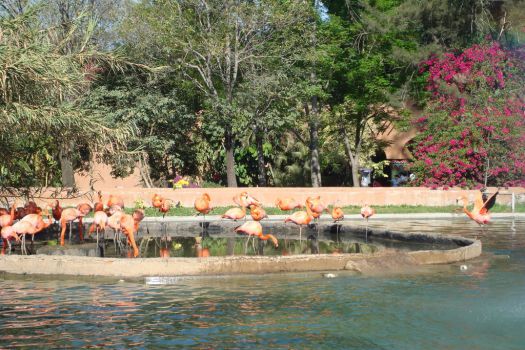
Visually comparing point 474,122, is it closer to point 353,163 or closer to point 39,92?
point 353,163

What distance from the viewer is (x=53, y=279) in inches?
538

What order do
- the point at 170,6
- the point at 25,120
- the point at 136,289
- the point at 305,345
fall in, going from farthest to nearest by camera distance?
the point at 170,6, the point at 25,120, the point at 136,289, the point at 305,345

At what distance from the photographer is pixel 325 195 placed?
3191cm

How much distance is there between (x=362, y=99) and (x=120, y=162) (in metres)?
23.9

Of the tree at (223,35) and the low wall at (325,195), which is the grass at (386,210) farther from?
the tree at (223,35)

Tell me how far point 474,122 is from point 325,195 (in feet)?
26.5

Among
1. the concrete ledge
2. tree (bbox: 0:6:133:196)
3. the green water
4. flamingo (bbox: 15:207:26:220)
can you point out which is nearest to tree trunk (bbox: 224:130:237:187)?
tree (bbox: 0:6:133:196)

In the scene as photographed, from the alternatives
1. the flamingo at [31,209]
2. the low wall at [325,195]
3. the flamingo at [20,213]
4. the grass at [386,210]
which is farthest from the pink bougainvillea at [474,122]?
the flamingo at [20,213]

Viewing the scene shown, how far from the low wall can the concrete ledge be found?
16.3m

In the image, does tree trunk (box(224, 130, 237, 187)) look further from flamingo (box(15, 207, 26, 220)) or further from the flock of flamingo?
flamingo (box(15, 207, 26, 220))

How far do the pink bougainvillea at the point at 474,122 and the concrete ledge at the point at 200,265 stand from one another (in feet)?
67.9

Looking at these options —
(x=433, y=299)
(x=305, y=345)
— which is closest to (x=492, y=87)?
(x=433, y=299)

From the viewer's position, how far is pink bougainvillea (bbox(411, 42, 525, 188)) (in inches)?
1346

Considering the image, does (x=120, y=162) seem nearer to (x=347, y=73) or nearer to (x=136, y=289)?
(x=136, y=289)
